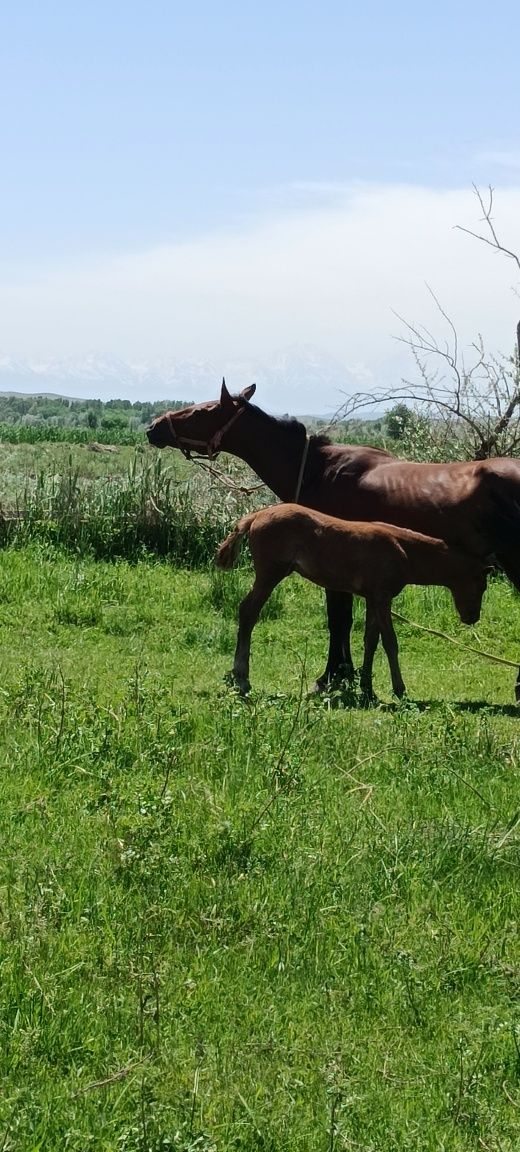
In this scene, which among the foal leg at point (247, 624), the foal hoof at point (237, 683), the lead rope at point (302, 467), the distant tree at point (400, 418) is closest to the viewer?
the foal hoof at point (237, 683)

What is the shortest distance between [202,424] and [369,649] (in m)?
2.59

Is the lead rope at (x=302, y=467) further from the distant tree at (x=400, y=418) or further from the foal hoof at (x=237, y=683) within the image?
the distant tree at (x=400, y=418)

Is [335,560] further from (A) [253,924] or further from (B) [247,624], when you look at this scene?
(A) [253,924]

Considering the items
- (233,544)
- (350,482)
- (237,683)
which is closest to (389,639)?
(237,683)

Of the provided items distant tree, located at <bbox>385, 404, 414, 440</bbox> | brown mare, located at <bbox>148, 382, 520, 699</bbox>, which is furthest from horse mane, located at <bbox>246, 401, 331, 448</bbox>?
distant tree, located at <bbox>385, 404, 414, 440</bbox>

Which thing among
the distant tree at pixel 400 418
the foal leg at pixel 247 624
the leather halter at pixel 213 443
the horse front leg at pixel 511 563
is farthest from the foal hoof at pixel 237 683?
the distant tree at pixel 400 418

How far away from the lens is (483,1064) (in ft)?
15.0

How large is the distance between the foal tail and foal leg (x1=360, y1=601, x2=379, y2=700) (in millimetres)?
1094

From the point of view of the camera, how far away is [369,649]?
9859 mm

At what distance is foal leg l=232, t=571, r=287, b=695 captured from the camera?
983 cm

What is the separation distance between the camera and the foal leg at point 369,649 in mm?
9602

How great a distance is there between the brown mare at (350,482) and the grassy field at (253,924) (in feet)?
7.31

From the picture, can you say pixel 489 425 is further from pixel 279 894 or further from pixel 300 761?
pixel 279 894

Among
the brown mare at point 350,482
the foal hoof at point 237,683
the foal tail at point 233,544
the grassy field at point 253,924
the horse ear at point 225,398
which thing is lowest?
the foal hoof at point 237,683
